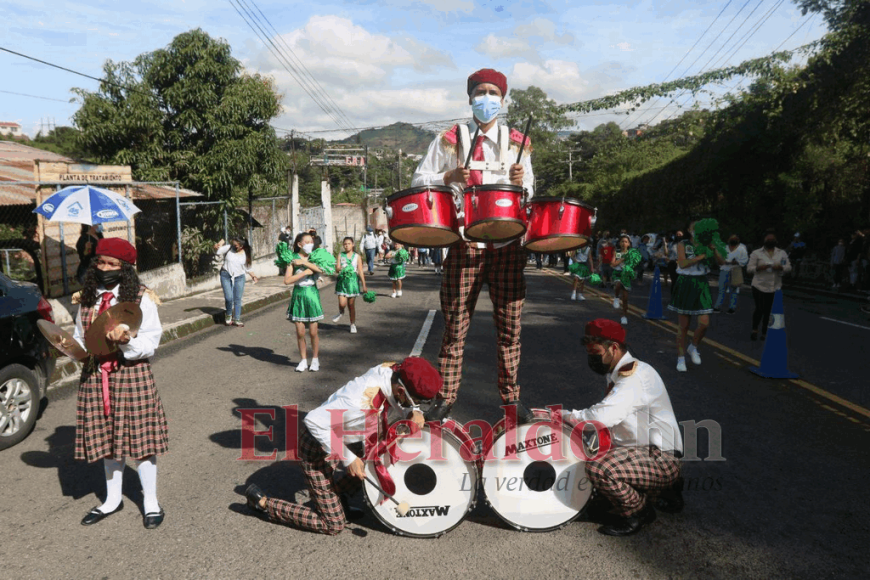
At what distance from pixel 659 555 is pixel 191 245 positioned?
1747 centimetres

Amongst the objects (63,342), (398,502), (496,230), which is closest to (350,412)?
(398,502)

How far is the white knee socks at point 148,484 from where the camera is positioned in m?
4.01

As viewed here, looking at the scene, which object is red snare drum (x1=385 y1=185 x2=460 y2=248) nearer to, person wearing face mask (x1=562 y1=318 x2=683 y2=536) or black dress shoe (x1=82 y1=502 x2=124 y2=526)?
person wearing face mask (x1=562 y1=318 x2=683 y2=536)

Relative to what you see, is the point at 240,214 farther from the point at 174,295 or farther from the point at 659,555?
the point at 659,555

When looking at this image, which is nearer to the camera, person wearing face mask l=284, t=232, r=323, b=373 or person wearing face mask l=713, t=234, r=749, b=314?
person wearing face mask l=284, t=232, r=323, b=373

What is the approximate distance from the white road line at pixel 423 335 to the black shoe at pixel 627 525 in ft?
17.2

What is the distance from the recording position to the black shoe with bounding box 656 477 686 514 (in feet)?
13.5

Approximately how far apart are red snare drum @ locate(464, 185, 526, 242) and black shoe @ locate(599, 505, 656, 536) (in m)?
1.82

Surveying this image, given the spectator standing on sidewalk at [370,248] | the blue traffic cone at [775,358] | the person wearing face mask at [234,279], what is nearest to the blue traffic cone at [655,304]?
the blue traffic cone at [775,358]

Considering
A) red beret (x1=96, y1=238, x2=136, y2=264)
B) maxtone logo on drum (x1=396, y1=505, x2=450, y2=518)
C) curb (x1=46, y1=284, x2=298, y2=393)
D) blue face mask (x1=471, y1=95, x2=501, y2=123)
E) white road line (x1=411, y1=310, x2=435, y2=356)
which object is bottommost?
curb (x1=46, y1=284, x2=298, y2=393)

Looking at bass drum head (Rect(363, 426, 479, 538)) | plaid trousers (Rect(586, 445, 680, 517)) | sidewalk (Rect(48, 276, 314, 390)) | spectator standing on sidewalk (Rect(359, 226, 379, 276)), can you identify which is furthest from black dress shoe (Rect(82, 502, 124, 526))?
spectator standing on sidewalk (Rect(359, 226, 379, 276))

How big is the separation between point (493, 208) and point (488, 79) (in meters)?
1.14

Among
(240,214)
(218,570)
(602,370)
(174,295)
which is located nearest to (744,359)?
(602,370)

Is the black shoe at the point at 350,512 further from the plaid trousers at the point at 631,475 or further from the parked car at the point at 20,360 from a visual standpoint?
the parked car at the point at 20,360
